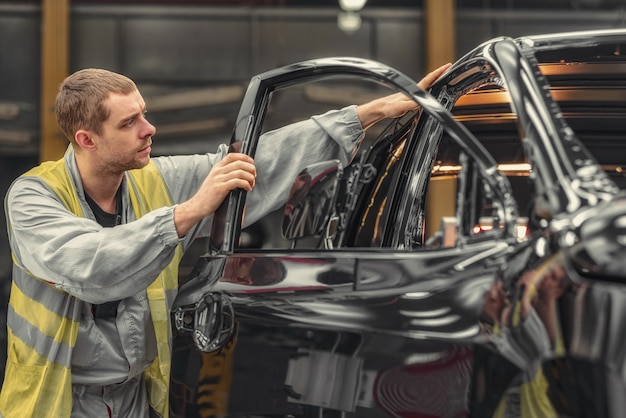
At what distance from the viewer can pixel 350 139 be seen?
3.07 meters

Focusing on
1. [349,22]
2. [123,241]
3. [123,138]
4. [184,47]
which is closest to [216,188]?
[123,241]

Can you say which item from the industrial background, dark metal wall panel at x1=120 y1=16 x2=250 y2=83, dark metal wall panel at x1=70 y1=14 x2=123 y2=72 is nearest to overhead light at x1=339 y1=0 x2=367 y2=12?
the industrial background

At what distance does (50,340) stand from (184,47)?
8.23 metres

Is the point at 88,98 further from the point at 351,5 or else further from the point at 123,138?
the point at 351,5

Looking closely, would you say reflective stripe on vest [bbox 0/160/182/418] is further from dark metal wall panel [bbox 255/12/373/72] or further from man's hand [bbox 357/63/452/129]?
dark metal wall panel [bbox 255/12/373/72]

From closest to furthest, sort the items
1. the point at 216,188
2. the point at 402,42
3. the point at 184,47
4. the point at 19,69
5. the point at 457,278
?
the point at 457,278, the point at 216,188, the point at 19,69, the point at 184,47, the point at 402,42

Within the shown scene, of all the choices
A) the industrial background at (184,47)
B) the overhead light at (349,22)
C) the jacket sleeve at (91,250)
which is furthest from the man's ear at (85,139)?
the overhead light at (349,22)

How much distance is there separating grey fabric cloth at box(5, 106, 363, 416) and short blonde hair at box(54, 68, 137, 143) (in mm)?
117

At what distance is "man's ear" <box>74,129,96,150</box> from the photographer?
3018 mm

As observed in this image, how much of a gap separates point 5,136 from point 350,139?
805 centimetres

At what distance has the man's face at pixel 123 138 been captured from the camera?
297cm

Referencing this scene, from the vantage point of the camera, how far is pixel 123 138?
2979mm

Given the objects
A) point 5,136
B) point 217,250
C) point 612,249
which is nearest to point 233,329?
point 217,250

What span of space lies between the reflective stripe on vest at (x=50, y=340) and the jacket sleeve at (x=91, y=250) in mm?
99
